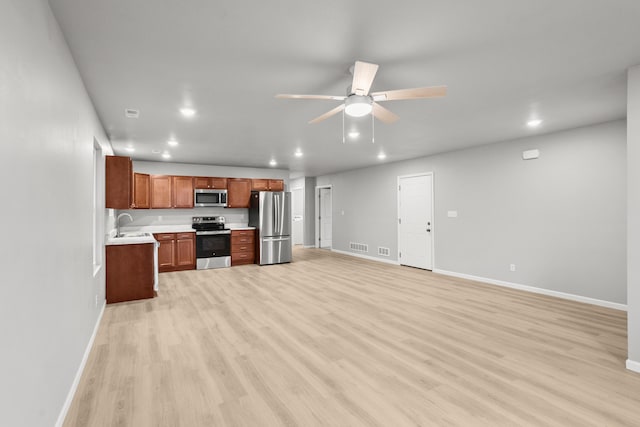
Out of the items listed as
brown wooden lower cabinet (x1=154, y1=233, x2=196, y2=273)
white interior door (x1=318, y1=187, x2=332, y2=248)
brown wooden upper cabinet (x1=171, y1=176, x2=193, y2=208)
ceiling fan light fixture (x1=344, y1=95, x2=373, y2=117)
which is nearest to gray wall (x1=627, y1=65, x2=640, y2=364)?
ceiling fan light fixture (x1=344, y1=95, x2=373, y2=117)

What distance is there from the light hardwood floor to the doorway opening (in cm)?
600

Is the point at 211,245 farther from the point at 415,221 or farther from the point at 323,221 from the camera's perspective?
the point at 415,221

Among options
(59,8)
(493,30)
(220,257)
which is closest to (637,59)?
(493,30)

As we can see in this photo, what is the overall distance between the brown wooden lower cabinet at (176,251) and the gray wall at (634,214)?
705 centimetres

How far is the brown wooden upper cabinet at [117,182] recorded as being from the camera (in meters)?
4.33

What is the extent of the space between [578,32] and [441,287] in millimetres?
4079

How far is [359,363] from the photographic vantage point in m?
2.72

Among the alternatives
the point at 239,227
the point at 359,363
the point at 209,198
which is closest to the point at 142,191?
the point at 209,198

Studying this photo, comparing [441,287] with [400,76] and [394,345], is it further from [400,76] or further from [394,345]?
[400,76]

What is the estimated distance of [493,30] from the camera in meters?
2.10

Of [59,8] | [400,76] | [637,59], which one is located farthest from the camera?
[400,76]

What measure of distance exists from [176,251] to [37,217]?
5633mm

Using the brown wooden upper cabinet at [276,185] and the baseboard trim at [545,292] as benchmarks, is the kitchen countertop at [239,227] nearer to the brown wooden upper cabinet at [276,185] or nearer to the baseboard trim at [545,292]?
the brown wooden upper cabinet at [276,185]

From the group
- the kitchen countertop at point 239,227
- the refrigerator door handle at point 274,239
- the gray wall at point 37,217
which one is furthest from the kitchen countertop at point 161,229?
the gray wall at point 37,217
